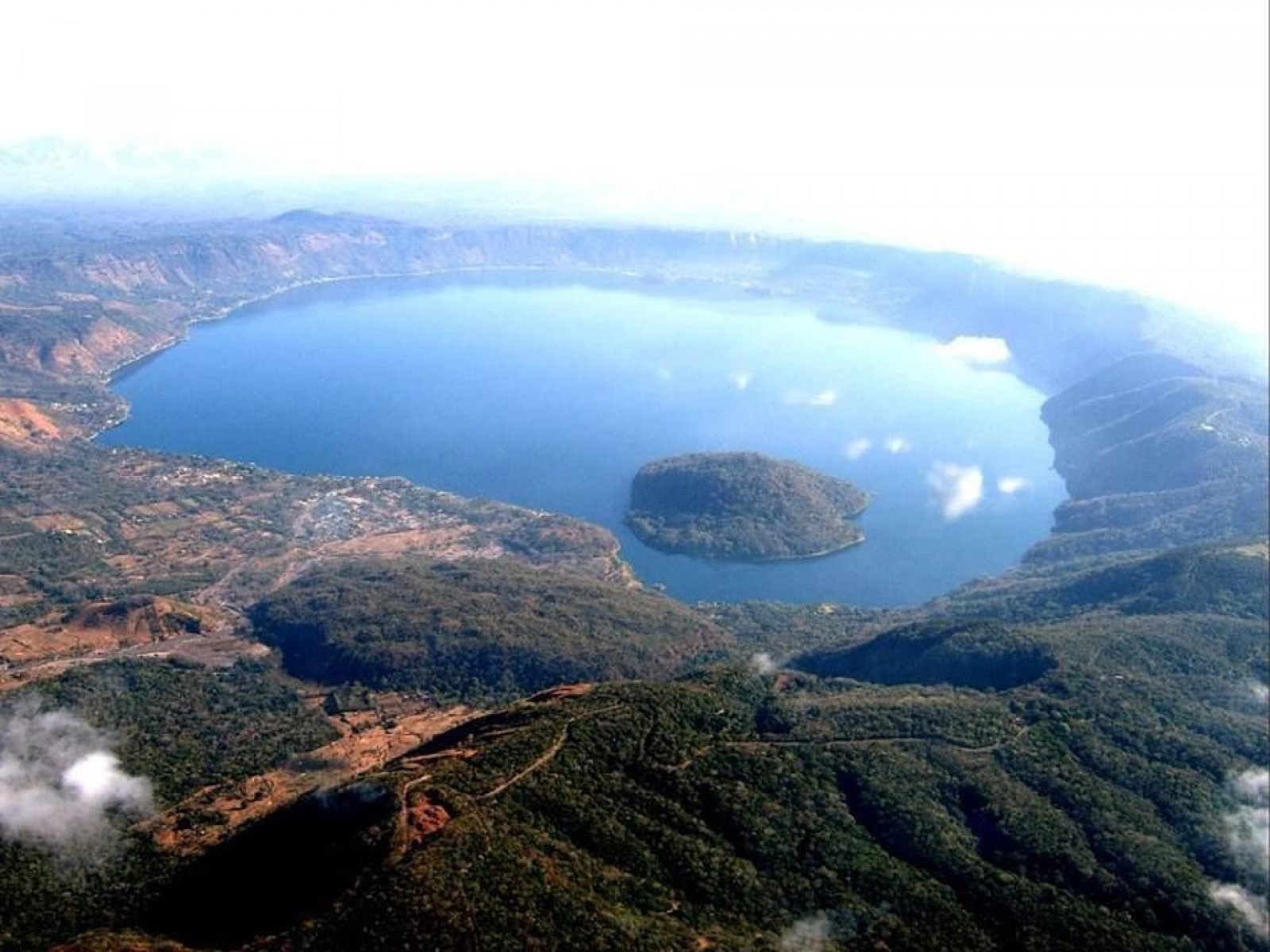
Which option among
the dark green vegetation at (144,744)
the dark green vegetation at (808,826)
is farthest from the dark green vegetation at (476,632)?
the dark green vegetation at (808,826)

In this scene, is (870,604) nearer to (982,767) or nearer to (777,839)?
(982,767)

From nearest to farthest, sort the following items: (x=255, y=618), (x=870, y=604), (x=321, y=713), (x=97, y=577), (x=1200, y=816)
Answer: (x=1200, y=816) < (x=321, y=713) < (x=255, y=618) < (x=97, y=577) < (x=870, y=604)

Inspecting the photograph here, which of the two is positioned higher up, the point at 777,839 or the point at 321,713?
the point at 777,839

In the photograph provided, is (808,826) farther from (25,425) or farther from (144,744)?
(25,425)

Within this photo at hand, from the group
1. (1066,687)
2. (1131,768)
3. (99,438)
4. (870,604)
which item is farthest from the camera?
(99,438)

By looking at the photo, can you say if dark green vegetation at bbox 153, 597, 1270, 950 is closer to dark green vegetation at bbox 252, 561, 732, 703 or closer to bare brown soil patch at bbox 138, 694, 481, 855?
→ bare brown soil patch at bbox 138, 694, 481, 855

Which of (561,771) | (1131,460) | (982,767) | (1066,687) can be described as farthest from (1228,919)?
(1131,460)

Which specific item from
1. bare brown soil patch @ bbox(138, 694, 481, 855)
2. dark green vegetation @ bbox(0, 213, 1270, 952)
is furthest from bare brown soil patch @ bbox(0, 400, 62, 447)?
bare brown soil patch @ bbox(138, 694, 481, 855)
